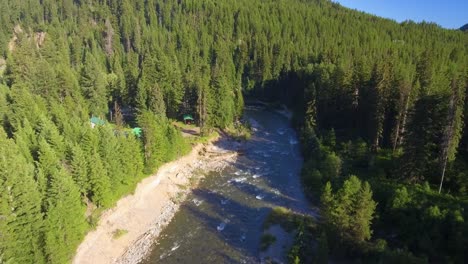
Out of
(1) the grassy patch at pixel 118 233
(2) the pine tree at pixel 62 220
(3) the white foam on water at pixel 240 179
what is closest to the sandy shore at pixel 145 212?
(1) the grassy patch at pixel 118 233

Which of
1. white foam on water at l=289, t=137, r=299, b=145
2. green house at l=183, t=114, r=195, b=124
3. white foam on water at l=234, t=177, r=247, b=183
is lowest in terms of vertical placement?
white foam on water at l=234, t=177, r=247, b=183

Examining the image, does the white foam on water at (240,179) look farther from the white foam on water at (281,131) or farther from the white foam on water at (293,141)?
the white foam on water at (281,131)

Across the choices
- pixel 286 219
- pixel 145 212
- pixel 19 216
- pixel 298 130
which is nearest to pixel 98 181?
pixel 145 212

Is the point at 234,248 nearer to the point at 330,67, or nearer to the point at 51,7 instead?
the point at 330,67

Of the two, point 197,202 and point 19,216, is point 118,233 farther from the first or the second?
point 19,216

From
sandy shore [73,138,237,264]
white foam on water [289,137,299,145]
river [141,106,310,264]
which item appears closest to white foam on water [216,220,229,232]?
river [141,106,310,264]

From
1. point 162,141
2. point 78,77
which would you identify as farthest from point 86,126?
point 78,77

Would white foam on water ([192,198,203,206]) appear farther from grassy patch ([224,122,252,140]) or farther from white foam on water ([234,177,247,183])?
grassy patch ([224,122,252,140])
